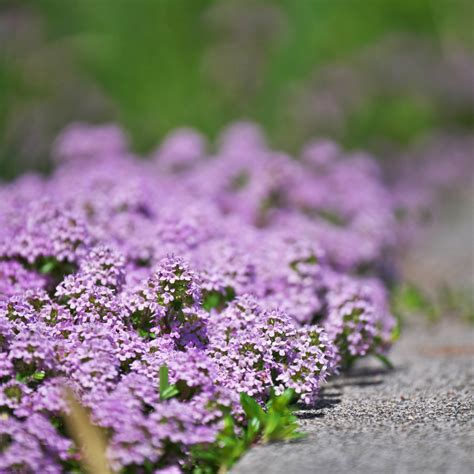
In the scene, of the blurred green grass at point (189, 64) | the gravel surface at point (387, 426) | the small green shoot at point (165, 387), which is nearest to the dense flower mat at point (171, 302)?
the small green shoot at point (165, 387)

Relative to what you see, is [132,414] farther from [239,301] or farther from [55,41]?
[55,41]

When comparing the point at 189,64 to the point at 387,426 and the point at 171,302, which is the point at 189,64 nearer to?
the point at 171,302

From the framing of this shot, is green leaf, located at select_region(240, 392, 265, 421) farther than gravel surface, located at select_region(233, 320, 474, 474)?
Yes

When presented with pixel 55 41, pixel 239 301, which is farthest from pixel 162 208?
pixel 55 41

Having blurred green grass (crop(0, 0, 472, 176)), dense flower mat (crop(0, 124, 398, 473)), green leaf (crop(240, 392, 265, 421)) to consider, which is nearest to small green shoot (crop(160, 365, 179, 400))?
dense flower mat (crop(0, 124, 398, 473))

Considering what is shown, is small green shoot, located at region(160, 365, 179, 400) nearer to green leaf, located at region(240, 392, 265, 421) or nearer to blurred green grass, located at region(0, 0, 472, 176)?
green leaf, located at region(240, 392, 265, 421)

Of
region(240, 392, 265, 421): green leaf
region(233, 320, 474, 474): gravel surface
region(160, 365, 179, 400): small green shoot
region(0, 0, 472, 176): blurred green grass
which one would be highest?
region(0, 0, 472, 176): blurred green grass
